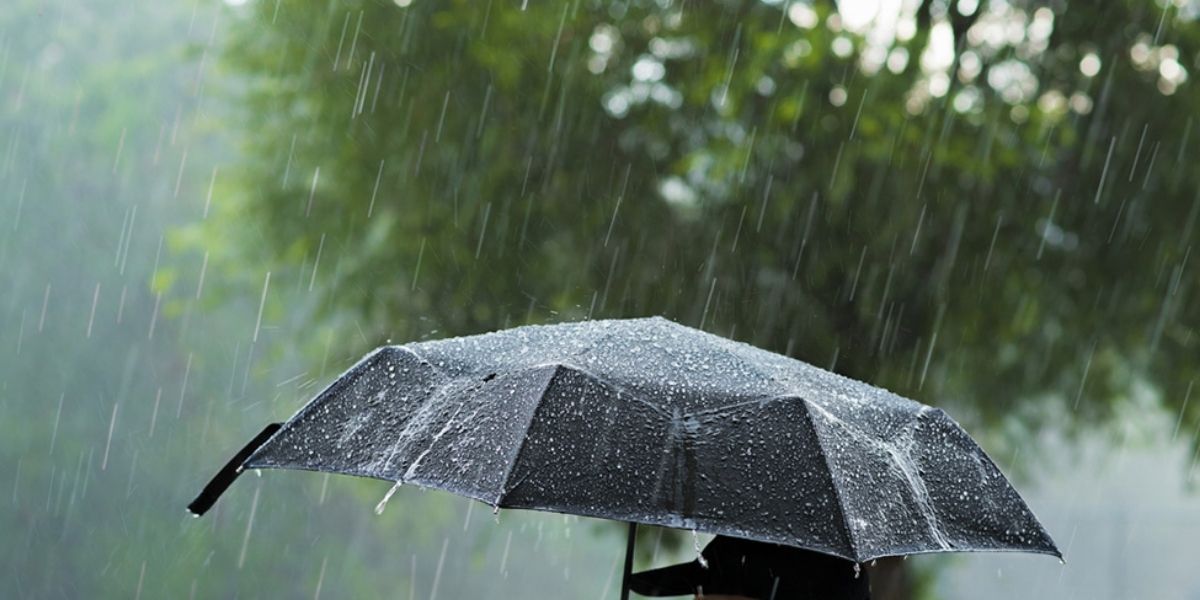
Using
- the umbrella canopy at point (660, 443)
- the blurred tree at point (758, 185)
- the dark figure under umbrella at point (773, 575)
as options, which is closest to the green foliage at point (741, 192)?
the blurred tree at point (758, 185)

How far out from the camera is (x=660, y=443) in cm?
268

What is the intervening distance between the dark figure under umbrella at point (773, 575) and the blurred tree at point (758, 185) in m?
4.48

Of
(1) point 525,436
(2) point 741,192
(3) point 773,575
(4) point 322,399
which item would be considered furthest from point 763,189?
(1) point 525,436

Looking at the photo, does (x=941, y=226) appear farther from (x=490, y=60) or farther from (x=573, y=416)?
(x=573, y=416)

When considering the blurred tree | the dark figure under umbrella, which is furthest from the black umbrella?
the blurred tree

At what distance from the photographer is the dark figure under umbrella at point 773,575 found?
11.7 feet

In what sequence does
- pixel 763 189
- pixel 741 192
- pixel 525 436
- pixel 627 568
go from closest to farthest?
pixel 525 436, pixel 627 568, pixel 763 189, pixel 741 192

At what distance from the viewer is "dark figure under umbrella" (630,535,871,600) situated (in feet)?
11.7

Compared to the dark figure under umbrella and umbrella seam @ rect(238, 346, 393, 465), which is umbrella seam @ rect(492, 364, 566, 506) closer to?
umbrella seam @ rect(238, 346, 393, 465)

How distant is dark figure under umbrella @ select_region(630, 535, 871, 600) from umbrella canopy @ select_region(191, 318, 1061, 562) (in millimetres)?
526

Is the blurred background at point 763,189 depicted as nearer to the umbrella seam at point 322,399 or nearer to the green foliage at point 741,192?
the green foliage at point 741,192

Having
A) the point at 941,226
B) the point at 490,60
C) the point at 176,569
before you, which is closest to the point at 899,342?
the point at 941,226

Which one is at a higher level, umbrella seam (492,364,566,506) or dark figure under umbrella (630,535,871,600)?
umbrella seam (492,364,566,506)

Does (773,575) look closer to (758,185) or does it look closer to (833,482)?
(833,482)
